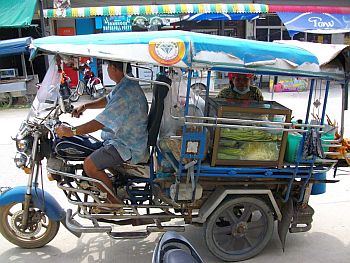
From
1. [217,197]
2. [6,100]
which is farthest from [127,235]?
[6,100]

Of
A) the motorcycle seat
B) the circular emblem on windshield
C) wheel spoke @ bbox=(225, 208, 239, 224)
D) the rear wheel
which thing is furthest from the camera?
the rear wheel

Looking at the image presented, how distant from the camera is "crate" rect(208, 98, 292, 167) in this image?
3.20 meters

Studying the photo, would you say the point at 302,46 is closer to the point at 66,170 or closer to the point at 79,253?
the point at 66,170

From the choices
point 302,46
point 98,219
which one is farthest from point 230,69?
point 98,219

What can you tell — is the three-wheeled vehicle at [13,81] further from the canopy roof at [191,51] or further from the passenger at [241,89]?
the canopy roof at [191,51]

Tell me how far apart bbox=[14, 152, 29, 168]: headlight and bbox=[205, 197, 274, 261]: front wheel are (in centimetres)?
161

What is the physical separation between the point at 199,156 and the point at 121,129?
0.68 metres

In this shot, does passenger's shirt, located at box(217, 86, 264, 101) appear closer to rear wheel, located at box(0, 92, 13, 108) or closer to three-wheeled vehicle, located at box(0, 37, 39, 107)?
three-wheeled vehicle, located at box(0, 37, 39, 107)

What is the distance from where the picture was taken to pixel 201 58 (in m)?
2.82

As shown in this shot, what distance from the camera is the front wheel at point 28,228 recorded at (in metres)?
3.56

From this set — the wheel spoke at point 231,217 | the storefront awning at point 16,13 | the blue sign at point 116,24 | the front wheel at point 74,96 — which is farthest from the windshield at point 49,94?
the blue sign at point 116,24

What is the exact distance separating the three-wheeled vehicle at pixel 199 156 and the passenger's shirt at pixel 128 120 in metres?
0.10

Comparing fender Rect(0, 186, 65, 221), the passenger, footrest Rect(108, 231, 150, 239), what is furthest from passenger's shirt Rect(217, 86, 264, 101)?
fender Rect(0, 186, 65, 221)

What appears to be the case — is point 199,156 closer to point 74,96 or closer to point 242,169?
point 242,169
